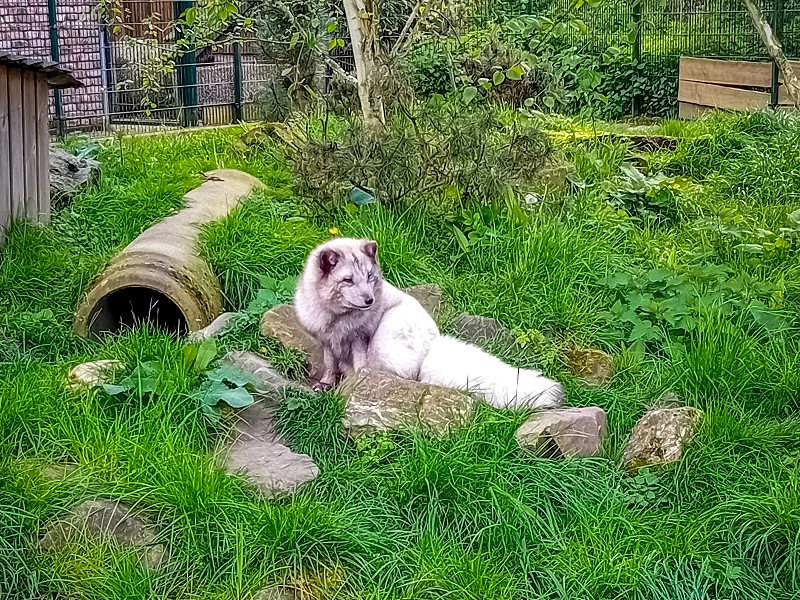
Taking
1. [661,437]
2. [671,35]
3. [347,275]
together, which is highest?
[671,35]

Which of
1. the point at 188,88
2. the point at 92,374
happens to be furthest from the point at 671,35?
the point at 92,374

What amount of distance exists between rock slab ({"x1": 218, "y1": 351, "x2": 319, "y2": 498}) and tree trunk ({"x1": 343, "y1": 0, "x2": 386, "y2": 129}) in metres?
3.14

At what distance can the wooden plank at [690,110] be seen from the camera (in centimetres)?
1373

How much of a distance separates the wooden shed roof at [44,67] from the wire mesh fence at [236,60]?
2864mm

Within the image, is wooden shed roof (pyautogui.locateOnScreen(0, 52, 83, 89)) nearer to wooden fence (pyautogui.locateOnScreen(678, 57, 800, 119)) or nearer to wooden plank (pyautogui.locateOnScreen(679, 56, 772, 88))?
wooden fence (pyautogui.locateOnScreen(678, 57, 800, 119))

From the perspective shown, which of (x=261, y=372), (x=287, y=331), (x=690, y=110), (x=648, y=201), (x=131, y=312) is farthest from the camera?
(x=690, y=110)

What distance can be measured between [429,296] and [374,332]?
86 centimetres

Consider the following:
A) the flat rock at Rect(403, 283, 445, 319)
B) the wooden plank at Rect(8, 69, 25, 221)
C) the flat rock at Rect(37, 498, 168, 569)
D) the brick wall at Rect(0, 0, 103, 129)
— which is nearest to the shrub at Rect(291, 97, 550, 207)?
the flat rock at Rect(403, 283, 445, 319)

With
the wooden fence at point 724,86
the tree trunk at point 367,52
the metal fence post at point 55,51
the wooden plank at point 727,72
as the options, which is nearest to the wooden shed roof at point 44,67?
the tree trunk at point 367,52

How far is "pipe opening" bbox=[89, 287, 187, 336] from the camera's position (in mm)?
5793

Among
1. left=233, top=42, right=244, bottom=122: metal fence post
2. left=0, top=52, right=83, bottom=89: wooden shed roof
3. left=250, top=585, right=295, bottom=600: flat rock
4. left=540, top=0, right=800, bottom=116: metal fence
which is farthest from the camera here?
left=540, top=0, right=800, bottom=116: metal fence

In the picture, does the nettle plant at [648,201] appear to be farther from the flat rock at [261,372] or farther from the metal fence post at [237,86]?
the metal fence post at [237,86]

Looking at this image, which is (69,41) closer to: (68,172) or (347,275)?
(68,172)

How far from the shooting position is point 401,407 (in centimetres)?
439
